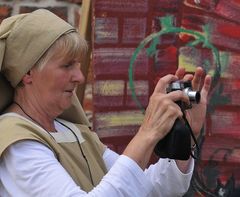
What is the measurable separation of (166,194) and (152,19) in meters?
1.03

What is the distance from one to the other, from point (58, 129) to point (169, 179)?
0.41m

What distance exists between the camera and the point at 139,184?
168 cm

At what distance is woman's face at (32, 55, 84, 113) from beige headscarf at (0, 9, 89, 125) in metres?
0.05

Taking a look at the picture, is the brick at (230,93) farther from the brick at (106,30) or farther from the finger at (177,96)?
the finger at (177,96)

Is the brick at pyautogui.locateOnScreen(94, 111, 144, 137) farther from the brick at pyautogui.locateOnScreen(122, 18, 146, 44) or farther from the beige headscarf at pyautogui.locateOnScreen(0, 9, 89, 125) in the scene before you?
the beige headscarf at pyautogui.locateOnScreen(0, 9, 89, 125)

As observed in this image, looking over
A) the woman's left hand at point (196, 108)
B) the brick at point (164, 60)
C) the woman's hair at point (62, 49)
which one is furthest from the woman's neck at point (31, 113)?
the brick at point (164, 60)

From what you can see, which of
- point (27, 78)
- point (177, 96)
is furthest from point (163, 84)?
point (27, 78)

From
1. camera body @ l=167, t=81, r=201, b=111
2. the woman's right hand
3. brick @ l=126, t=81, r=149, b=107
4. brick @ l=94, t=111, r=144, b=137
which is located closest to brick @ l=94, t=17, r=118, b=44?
brick @ l=126, t=81, r=149, b=107

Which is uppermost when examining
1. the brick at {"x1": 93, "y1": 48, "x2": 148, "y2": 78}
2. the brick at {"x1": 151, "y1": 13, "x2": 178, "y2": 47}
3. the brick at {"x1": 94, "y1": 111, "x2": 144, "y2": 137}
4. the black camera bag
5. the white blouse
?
the brick at {"x1": 151, "y1": 13, "x2": 178, "y2": 47}

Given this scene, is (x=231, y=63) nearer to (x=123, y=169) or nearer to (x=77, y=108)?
(x=77, y=108)

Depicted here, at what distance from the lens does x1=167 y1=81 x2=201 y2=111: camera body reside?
1769 millimetres

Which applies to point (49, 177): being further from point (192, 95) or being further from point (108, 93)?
point (108, 93)

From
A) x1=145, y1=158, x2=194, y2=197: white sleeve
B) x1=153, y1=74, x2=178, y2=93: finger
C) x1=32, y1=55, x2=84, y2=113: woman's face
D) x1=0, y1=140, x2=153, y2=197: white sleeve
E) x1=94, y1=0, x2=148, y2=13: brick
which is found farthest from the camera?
x1=94, y1=0, x2=148, y2=13: brick

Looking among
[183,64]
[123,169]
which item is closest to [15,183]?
[123,169]
